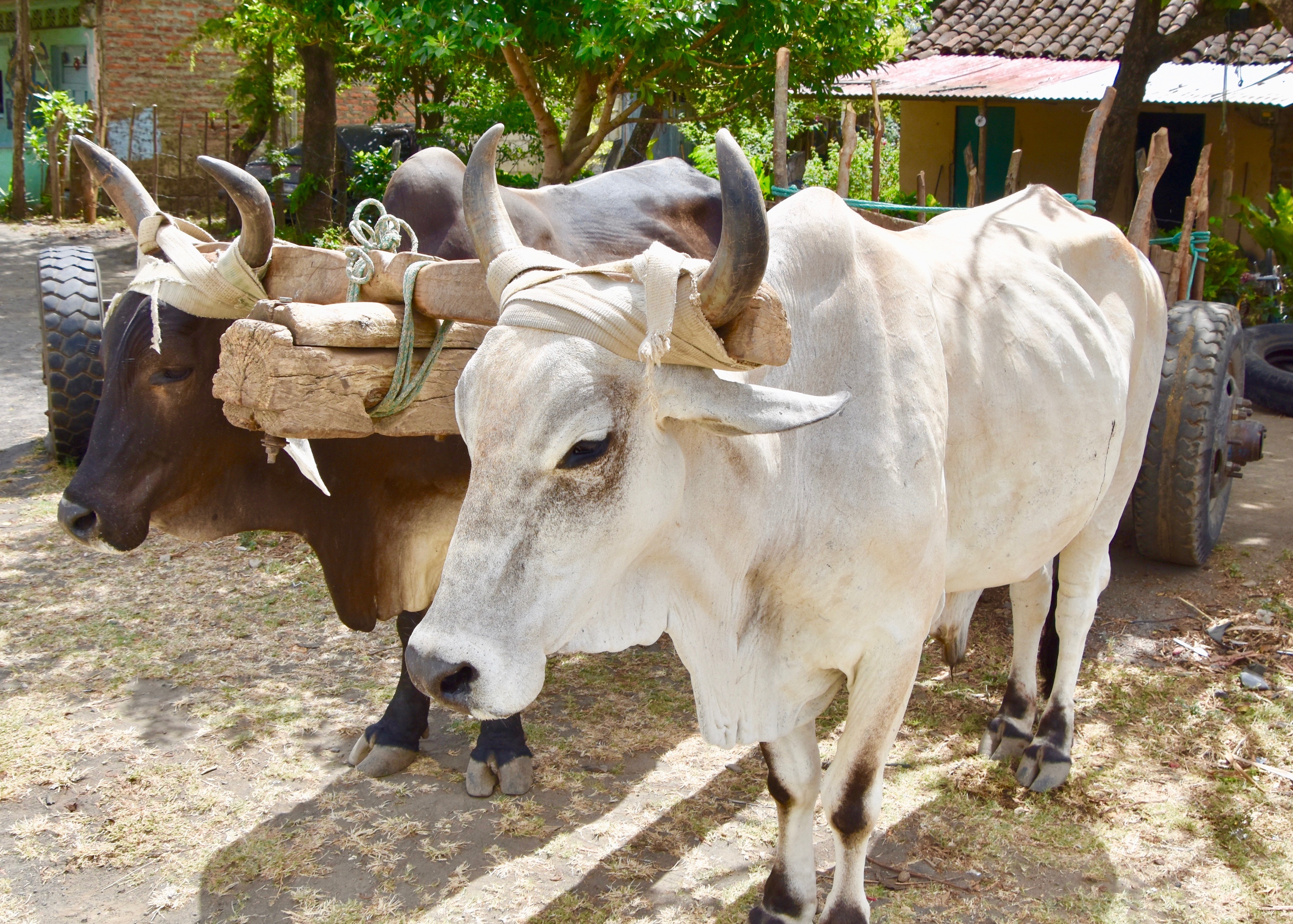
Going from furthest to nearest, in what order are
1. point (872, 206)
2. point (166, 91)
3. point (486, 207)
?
point (166, 91) < point (872, 206) < point (486, 207)

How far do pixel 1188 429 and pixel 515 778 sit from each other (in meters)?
2.90

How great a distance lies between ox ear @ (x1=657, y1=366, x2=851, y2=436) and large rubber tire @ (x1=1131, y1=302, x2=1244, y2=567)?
114 inches

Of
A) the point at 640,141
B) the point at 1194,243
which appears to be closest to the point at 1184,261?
the point at 1194,243

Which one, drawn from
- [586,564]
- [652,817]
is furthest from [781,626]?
[652,817]

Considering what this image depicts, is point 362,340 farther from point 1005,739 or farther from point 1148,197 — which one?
point 1148,197

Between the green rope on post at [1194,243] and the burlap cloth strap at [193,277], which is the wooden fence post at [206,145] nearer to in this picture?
the green rope on post at [1194,243]

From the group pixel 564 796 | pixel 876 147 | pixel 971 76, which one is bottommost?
pixel 564 796

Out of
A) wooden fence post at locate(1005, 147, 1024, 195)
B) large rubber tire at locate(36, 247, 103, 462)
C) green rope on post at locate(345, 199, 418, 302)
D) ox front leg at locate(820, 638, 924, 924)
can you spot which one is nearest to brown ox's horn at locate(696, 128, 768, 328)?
ox front leg at locate(820, 638, 924, 924)

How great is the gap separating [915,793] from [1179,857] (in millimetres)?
705

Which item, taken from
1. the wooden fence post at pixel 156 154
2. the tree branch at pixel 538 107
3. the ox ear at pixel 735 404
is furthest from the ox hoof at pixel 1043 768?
the wooden fence post at pixel 156 154

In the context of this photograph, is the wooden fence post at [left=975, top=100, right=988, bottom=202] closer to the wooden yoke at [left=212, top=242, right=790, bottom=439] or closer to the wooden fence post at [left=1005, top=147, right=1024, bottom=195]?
the wooden fence post at [left=1005, top=147, right=1024, bottom=195]

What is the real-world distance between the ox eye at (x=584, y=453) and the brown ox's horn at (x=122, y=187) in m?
1.65

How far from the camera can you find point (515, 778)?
3299 millimetres

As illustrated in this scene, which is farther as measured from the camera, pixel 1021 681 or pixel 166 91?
pixel 166 91
